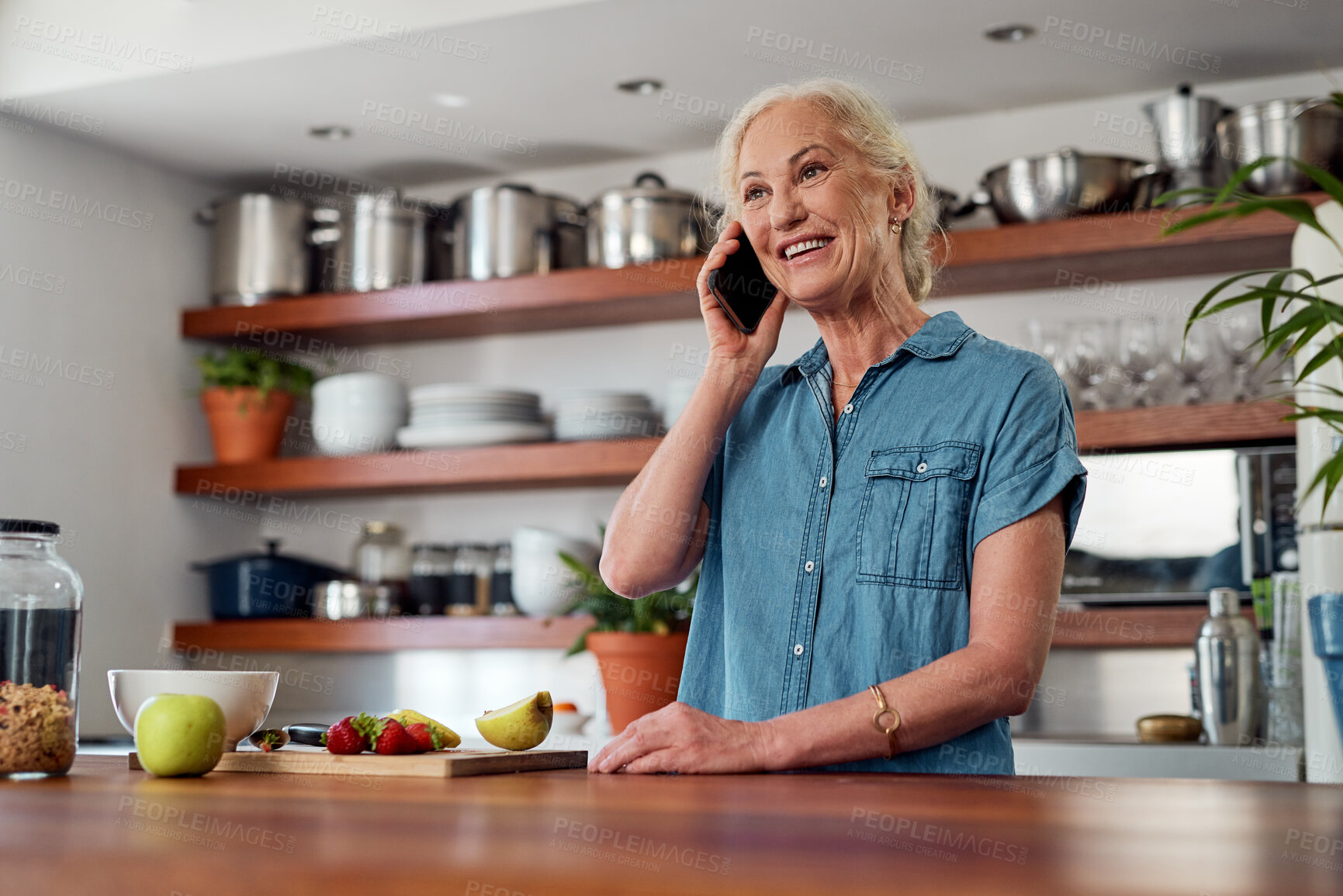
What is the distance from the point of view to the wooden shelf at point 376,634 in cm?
318

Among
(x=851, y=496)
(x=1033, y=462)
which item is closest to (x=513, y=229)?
(x=851, y=496)

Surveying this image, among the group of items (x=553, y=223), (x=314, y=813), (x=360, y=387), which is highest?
(x=553, y=223)

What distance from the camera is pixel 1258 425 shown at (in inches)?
103

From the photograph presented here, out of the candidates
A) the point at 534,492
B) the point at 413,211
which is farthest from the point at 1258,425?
the point at 413,211

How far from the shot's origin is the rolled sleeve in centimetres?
128

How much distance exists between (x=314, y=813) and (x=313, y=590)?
2892 millimetres

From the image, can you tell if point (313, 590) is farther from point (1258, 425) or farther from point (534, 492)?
point (1258, 425)

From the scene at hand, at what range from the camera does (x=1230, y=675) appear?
2.47 m

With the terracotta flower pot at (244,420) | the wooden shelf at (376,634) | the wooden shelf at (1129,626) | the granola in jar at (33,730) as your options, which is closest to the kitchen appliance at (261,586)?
the wooden shelf at (376,634)

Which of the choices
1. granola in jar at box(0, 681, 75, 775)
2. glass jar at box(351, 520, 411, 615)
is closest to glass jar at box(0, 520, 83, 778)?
granola in jar at box(0, 681, 75, 775)

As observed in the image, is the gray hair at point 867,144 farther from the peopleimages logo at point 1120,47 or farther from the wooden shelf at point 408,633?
the wooden shelf at point 408,633

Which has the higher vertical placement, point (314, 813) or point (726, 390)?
point (726, 390)

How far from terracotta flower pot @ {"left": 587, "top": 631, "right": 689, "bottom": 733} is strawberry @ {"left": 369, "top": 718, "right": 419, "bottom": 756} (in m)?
1.49

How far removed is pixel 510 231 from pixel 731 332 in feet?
6.12
